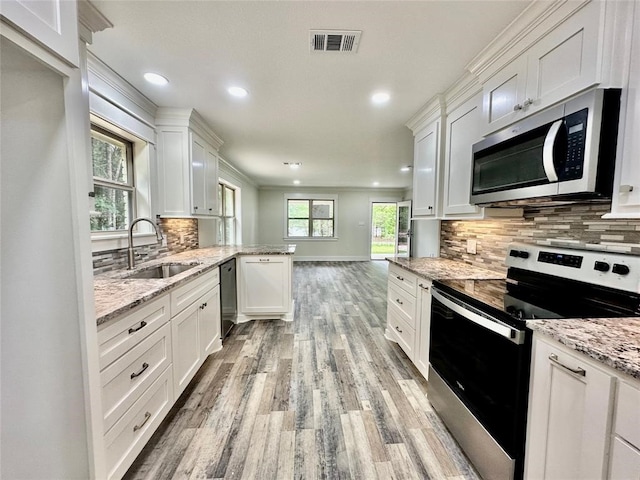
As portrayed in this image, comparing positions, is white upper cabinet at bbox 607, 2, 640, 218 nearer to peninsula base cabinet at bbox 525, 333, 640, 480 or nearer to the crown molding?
peninsula base cabinet at bbox 525, 333, 640, 480

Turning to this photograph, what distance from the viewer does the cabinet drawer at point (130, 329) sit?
1142 millimetres

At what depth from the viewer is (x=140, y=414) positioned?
1.39 meters

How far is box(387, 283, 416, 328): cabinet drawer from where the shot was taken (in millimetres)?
2230

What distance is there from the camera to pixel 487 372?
1292 mm

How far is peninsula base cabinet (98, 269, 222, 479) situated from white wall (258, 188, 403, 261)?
6455 mm

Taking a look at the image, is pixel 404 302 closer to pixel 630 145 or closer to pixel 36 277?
pixel 630 145

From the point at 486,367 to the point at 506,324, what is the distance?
29 centimetres

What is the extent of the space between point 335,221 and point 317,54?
6.91m

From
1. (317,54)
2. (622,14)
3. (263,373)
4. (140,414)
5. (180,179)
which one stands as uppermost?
(317,54)

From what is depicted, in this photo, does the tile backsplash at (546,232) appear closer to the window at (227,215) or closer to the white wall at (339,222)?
the window at (227,215)

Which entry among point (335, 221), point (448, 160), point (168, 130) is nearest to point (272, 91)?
point (168, 130)

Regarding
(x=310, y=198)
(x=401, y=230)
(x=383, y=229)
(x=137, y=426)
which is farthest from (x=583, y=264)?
(x=383, y=229)

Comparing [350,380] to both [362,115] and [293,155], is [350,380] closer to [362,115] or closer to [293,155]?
[362,115]

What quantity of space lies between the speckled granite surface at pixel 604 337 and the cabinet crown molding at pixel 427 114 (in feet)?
6.43
